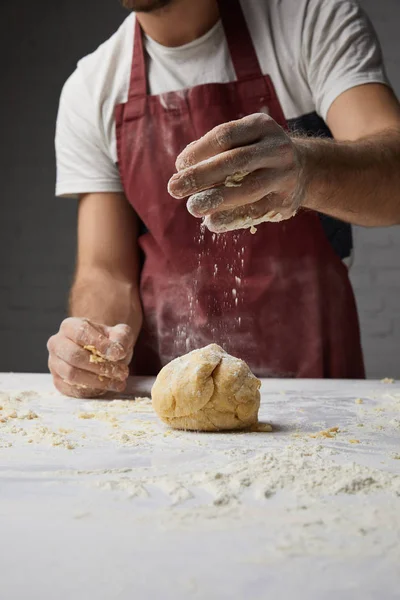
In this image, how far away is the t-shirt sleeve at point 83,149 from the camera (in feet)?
6.13

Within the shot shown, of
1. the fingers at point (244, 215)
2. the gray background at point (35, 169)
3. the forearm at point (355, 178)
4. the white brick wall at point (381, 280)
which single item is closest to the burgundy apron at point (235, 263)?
the forearm at point (355, 178)

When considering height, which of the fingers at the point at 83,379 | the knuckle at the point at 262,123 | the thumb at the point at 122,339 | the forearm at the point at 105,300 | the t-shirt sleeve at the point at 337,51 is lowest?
the fingers at the point at 83,379

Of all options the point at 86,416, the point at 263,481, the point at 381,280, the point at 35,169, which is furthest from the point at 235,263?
the point at 35,169

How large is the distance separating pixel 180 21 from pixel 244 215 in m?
0.90

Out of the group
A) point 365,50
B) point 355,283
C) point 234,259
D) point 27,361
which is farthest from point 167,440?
point 27,361

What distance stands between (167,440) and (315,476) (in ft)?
0.93

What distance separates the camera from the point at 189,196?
1.54m

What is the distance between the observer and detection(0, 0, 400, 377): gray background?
353 cm

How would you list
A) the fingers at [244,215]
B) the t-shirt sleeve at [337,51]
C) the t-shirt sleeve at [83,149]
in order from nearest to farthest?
1. the fingers at [244,215]
2. the t-shirt sleeve at [337,51]
3. the t-shirt sleeve at [83,149]

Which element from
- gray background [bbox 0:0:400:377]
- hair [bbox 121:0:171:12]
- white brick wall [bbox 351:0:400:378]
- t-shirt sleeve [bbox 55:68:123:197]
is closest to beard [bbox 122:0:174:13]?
hair [bbox 121:0:171:12]

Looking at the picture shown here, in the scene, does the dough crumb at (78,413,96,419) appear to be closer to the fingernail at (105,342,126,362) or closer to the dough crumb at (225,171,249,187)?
the fingernail at (105,342,126,362)

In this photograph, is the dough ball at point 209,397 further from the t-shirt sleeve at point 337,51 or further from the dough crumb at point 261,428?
the t-shirt sleeve at point 337,51

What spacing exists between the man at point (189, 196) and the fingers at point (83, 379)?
31 millimetres

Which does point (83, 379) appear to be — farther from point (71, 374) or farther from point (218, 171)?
point (218, 171)
